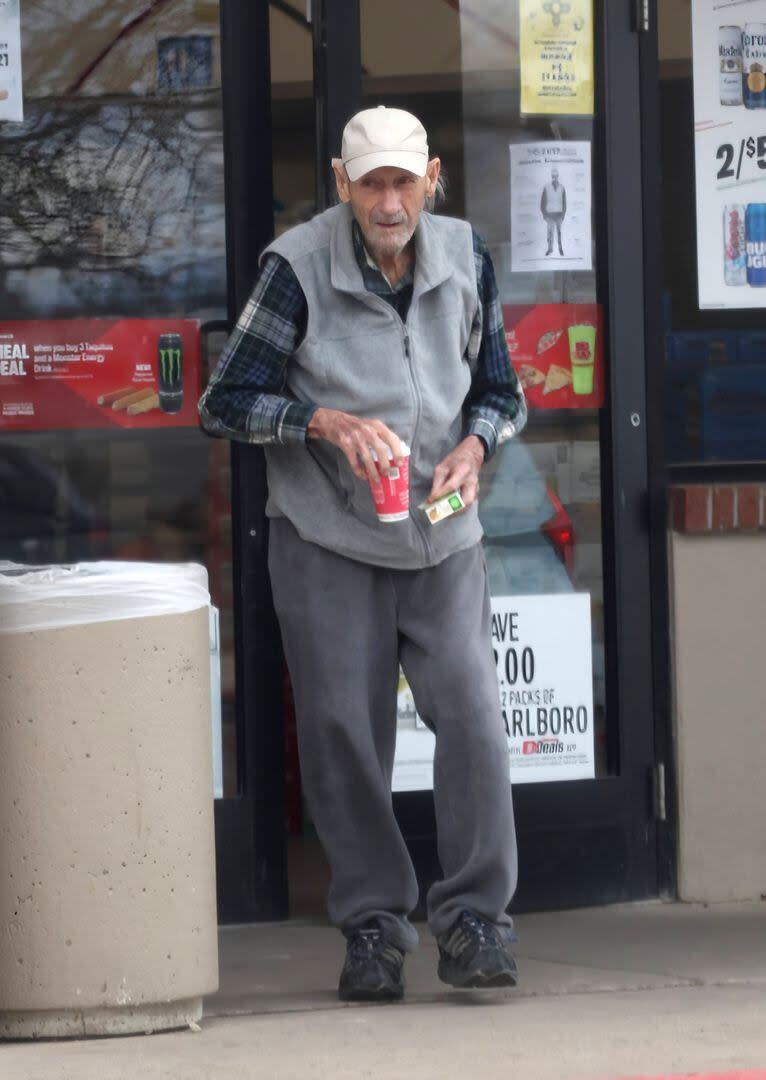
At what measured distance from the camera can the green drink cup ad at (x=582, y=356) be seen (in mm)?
5559

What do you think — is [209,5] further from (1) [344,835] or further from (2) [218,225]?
(1) [344,835]

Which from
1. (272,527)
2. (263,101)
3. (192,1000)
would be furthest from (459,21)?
(192,1000)

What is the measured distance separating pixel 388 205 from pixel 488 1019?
1.70 metres

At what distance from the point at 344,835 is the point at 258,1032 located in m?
0.49

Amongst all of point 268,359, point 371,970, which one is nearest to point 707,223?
point 268,359

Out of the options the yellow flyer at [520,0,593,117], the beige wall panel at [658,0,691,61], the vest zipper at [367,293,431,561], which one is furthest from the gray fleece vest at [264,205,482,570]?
the beige wall panel at [658,0,691,61]

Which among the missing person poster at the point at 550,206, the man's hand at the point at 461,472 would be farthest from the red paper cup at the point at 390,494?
the missing person poster at the point at 550,206

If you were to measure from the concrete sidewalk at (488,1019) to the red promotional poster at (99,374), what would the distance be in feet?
4.43

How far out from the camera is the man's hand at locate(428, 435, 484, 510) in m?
4.31

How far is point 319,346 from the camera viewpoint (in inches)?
175

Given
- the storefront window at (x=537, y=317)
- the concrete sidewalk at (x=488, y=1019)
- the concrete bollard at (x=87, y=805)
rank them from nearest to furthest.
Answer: the concrete sidewalk at (x=488, y=1019) → the concrete bollard at (x=87, y=805) → the storefront window at (x=537, y=317)

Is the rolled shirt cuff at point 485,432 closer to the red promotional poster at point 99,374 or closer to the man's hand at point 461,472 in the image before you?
the man's hand at point 461,472

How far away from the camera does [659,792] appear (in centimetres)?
557

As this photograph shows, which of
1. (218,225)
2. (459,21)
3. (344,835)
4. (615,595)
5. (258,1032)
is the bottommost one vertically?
(258,1032)
